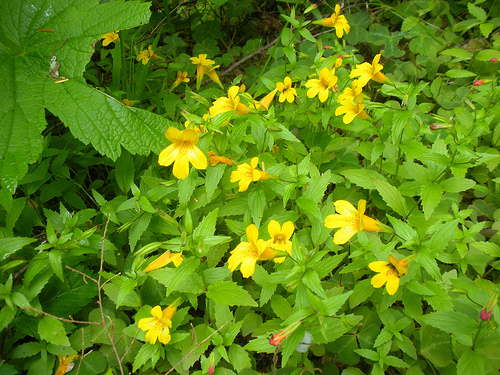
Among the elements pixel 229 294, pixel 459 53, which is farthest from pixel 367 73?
pixel 459 53

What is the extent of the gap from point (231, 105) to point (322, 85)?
73cm

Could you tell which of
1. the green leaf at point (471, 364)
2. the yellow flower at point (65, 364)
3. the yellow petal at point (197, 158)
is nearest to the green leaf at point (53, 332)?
the yellow flower at point (65, 364)

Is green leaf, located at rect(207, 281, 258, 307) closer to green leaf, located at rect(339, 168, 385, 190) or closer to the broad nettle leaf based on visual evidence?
the broad nettle leaf

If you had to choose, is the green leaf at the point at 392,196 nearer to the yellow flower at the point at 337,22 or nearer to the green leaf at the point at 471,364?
the green leaf at the point at 471,364

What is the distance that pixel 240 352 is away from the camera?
1.70 m

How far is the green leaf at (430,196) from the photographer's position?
5.94 ft

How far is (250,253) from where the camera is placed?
4.92 feet

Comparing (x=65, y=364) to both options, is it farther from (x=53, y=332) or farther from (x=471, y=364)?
(x=471, y=364)

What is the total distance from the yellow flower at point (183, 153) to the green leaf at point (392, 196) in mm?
1120

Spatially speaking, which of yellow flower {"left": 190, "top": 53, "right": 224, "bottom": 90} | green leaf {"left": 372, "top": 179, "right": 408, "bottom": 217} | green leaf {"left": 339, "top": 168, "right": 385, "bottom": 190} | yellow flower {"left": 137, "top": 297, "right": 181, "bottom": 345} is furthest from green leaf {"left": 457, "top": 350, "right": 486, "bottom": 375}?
yellow flower {"left": 190, "top": 53, "right": 224, "bottom": 90}

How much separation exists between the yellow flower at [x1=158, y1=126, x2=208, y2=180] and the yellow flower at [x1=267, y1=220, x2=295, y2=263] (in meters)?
0.44

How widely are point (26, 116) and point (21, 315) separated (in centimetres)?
117

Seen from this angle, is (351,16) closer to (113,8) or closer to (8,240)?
(113,8)

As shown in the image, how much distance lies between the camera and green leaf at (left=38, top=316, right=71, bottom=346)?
5.56 ft
